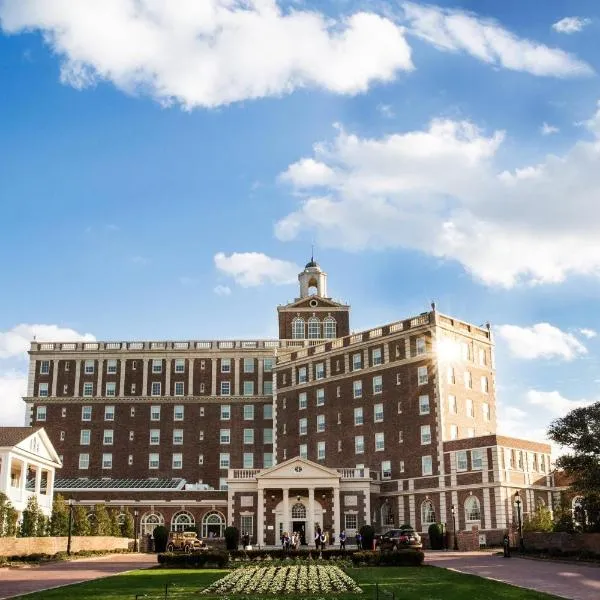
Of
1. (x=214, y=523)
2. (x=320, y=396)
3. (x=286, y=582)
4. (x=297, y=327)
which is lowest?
(x=286, y=582)

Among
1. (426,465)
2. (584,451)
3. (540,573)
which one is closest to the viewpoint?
(540,573)

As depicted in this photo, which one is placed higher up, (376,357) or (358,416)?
(376,357)

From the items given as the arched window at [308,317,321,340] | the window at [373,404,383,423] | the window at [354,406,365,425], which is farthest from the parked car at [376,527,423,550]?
the arched window at [308,317,321,340]

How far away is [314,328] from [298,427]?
51.1 ft

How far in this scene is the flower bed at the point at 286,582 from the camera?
28.6 meters

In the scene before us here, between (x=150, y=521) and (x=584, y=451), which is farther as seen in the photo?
(x=150, y=521)

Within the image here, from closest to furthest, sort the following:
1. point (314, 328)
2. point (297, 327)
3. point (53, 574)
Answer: point (53, 574) → point (314, 328) → point (297, 327)

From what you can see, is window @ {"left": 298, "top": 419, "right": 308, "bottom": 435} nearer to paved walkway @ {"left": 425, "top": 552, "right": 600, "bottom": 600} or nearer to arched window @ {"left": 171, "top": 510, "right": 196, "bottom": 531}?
arched window @ {"left": 171, "top": 510, "right": 196, "bottom": 531}

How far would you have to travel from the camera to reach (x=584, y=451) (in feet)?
173

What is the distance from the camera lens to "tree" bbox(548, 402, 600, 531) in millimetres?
51469

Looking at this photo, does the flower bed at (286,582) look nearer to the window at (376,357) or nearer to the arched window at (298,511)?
the arched window at (298,511)

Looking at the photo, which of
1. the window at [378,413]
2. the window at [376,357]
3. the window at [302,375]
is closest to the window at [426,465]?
the window at [378,413]

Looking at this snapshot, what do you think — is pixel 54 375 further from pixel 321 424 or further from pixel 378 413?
pixel 378 413

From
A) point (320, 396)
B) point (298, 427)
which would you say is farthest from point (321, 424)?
point (298, 427)
